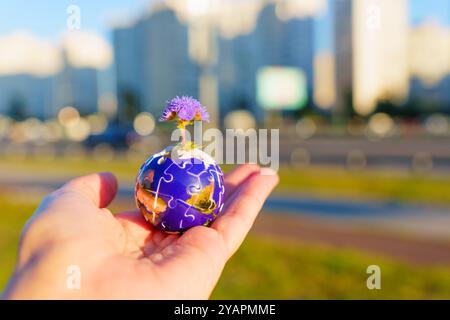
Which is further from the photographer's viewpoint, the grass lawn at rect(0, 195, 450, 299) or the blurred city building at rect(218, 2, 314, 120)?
the blurred city building at rect(218, 2, 314, 120)

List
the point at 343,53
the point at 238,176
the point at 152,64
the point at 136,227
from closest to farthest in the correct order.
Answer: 1. the point at 136,227
2. the point at 238,176
3. the point at 343,53
4. the point at 152,64

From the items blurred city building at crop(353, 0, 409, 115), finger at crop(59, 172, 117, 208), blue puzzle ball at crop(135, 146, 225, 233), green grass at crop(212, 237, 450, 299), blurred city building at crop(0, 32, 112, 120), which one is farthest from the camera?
blurred city building at crop(0, 32, 112, 120)

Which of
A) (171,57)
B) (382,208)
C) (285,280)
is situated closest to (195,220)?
(285,280)

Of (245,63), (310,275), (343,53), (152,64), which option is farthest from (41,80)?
(310,275)
